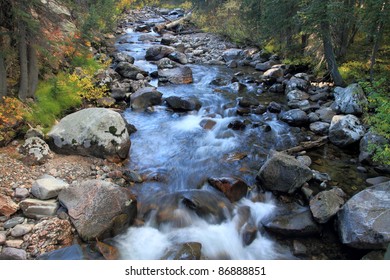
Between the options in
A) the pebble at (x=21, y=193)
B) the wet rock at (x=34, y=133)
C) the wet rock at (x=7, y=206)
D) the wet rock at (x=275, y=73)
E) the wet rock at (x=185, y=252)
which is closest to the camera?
the wet rock at (x=185, y=252)

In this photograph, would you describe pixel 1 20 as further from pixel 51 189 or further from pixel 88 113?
pixel 51 189

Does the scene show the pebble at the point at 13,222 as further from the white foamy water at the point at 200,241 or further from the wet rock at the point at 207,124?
the wet rock at the point at 207,124

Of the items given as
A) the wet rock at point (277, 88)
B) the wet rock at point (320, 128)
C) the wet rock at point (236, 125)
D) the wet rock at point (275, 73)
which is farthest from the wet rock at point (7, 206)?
the wet rock at point (275, 73)

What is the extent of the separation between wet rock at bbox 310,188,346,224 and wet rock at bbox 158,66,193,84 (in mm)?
11166

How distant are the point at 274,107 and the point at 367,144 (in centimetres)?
453

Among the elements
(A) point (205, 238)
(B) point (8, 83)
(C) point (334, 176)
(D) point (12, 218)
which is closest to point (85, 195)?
(D) point (12, 218)

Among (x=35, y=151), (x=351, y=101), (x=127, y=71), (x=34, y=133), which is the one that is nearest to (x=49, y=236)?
(x=35, y=151)

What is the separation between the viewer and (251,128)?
11.0 meters

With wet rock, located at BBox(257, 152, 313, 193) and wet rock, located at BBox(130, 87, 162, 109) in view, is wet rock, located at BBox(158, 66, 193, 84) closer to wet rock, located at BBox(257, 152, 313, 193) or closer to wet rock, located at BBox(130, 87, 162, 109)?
wet rock, located at BBox(130, 87, 162, 109)

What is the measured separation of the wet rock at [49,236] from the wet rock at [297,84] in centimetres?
1229

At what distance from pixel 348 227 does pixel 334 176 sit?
2.63 m

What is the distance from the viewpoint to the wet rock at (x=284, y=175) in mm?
7180

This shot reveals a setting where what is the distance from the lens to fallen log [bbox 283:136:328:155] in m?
9.15

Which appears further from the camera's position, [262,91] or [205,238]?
[262,91]
